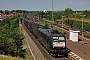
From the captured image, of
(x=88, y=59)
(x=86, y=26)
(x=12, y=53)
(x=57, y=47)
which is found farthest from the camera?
(x=86, y=26)

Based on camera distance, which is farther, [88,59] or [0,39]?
[0,39]

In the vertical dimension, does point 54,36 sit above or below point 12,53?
above

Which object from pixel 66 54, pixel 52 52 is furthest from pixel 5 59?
pixel 66 54

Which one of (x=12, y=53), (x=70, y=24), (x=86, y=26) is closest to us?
(x=12, y=53)

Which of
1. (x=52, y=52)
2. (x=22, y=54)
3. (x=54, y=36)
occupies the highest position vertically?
(x=54, y=36)

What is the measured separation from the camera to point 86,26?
74312mm

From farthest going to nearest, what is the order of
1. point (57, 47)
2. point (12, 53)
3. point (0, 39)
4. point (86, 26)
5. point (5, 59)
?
point (86, 26) → point (0, 39) → point (12, 53) → point (57, 47) → point (5, 59)

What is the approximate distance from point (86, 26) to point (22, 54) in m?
38.8

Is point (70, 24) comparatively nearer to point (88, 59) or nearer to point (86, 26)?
point (86, 26)

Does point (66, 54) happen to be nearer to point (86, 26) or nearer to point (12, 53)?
point (12, 53)

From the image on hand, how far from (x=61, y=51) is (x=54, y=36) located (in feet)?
7.01

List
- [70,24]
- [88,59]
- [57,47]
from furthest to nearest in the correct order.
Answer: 1. [70,24]
2. [57,47]
3. [88,59]

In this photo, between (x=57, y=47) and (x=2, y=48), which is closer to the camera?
(x=57, y=47)

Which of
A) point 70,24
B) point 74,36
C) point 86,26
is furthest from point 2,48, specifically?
point 70,24
